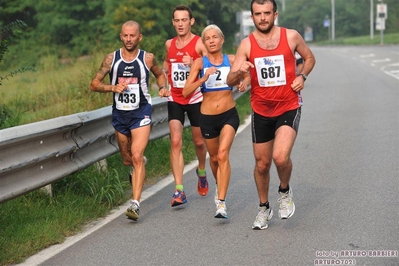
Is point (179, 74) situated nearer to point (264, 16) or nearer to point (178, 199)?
point (178, 199)

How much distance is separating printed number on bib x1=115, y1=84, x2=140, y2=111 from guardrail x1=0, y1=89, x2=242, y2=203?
0.50m

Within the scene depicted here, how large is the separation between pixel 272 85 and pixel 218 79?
1.02 meters

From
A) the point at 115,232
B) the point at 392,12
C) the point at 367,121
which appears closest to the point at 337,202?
the point at 115,232

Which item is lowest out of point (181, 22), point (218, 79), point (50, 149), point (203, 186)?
point (203, 186)

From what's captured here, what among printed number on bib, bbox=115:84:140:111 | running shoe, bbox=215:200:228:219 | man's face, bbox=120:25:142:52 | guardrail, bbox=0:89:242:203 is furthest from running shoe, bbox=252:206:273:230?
man's face, bbox=120:25:142:52

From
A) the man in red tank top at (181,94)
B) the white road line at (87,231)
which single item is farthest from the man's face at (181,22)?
the white road line at (87,231)

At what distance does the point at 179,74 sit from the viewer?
31.6 ft

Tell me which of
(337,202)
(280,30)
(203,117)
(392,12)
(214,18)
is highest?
(280,30)

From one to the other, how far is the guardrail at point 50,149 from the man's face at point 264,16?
2.18 meters

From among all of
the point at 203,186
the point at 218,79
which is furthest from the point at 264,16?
the point at 203,186

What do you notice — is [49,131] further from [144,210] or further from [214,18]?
[214,18]

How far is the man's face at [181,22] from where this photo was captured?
9594 millimetres

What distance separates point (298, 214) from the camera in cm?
854

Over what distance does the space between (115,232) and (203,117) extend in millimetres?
1587
